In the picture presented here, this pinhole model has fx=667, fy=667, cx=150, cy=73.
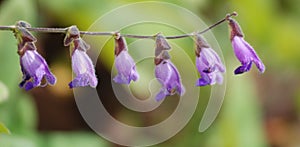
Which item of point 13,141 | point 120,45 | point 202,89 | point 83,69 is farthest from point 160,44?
point 202,89

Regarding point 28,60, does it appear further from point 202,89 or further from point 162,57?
point 202,89

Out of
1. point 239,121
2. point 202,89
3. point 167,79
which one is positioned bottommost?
point 167,79

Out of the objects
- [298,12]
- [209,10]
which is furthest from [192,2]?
[298,12]

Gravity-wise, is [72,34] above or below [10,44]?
below

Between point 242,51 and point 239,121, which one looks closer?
point 242,51

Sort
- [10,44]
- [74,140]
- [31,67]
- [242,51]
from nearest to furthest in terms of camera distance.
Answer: [31,67] < [242,51] < [10,44] < [74,140]

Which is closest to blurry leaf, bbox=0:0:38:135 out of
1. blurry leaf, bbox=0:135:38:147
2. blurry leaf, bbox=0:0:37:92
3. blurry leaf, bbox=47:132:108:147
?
blurry leaf, bbox=0:0:37:92

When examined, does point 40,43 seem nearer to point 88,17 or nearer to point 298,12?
point 88,17
